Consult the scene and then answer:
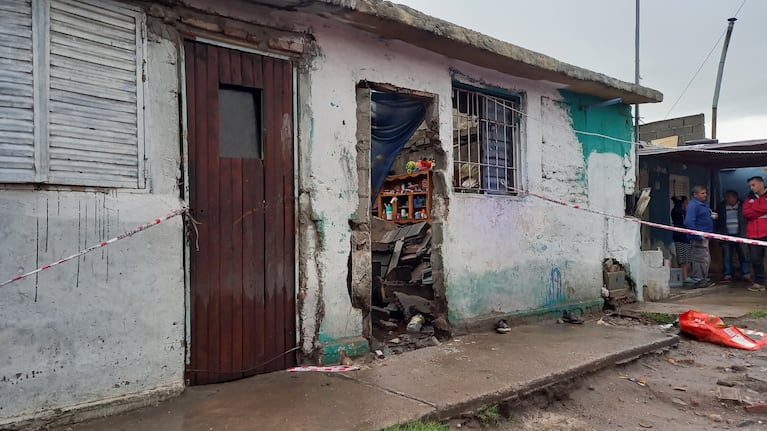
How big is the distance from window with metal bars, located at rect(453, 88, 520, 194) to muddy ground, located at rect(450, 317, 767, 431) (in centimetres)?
280

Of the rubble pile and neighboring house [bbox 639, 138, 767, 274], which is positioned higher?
neighboring house [bbox 639, 138, 767, 274]

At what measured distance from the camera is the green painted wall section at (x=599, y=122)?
780cm

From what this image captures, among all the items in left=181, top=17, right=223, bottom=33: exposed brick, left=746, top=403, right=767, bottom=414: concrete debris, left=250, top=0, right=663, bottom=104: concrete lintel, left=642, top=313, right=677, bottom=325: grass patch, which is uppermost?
left=250, top=0, right=663, bottom=104: concrete lintel

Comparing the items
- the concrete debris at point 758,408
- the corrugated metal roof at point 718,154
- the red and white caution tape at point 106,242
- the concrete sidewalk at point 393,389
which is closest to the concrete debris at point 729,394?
the concrete debris at point 758,408

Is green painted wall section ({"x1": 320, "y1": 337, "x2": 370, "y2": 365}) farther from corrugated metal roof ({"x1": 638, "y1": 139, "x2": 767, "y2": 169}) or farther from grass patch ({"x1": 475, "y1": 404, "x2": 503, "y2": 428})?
corrugated metal roof ({"x1": 638, "y1": 139, "x2": 767, "y2": 169})

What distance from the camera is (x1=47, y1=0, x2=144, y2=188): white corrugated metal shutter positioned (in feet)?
11.6

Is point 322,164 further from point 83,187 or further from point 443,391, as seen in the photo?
point 443,391

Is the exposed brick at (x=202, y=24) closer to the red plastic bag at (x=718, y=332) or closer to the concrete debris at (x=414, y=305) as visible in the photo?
the concrete debris at (x=414, y=305)

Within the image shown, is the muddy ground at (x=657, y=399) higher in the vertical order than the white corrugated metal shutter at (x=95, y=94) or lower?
lower

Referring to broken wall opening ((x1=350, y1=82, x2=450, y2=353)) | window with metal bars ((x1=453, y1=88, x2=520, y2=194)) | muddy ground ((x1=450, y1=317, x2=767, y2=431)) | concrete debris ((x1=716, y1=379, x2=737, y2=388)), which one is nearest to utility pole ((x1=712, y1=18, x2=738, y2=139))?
broken wall opening ((x1=350, y1=82, x2=450, y2=353))

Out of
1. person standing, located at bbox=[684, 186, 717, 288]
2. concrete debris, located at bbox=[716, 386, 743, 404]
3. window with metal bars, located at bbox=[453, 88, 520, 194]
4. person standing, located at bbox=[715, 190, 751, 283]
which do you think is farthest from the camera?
person standing, located at bbox=[715, 190, 751, 283]

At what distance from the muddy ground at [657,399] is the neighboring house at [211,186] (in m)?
1.70

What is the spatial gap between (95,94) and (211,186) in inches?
42.6

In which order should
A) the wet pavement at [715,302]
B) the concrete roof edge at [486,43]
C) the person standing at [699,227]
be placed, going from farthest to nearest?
1. the person standing at [699,227]
2. the wet pavement at [715,302]
3. the concrete roof edge at [486,43]
